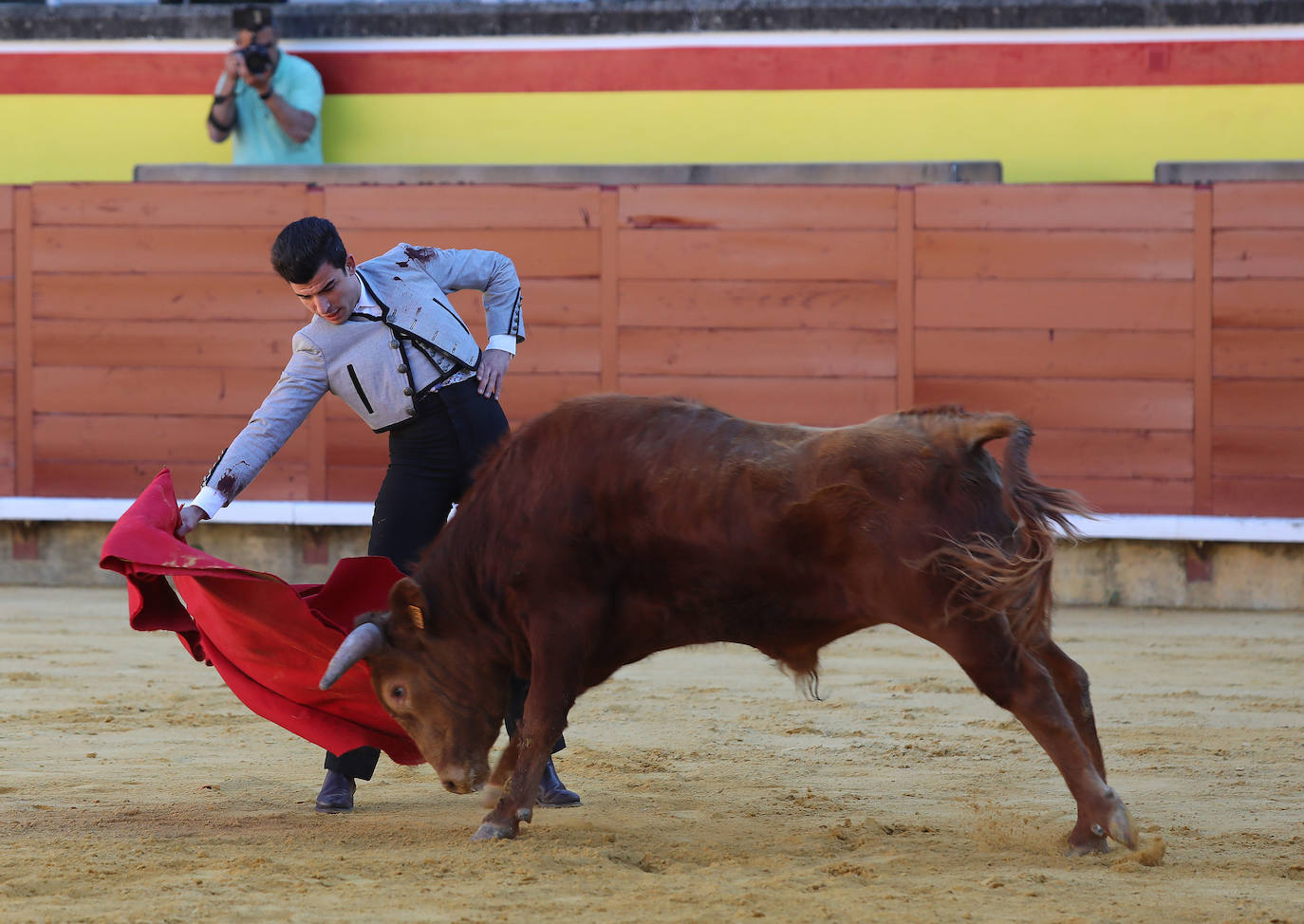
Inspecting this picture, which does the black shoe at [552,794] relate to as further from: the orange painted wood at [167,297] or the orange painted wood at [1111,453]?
the orange painted wood at [167,297]

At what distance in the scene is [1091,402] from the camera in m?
6.86

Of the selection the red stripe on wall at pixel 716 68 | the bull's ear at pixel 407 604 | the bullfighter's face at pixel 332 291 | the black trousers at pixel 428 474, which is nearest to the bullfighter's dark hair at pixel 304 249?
the bullfighter's face at pixel 332 291

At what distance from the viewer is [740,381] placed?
23.1 ft

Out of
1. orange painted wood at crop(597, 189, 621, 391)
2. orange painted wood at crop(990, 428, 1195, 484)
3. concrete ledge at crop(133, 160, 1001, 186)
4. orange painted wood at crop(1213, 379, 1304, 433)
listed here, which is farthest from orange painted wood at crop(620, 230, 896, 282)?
orange painted wood at crop(1213, 379, 1304, 433)

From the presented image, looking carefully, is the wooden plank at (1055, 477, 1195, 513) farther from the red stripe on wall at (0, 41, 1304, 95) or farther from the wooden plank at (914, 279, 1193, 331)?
the red stripe on wall at (0, 41, 1304, 95)

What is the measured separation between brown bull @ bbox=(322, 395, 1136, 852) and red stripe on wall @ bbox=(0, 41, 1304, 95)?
189 inches

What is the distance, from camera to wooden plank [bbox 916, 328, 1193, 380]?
6820 mm

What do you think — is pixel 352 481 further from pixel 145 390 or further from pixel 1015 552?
pixel 1015 552

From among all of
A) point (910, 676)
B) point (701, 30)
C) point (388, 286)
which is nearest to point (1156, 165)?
point (701, 30)

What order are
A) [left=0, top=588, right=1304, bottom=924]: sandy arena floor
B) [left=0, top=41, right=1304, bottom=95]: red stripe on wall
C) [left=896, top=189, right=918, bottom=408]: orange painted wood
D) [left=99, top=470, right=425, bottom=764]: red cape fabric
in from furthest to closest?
[left=0, top=41, right=1304, bottom=95]: red stripe on wall → [left=896, top=189, right=918, bottom=408]: orange painted wood → [left=99, top=470, right=425, bottom=764]: red cape fabric → [left=0, top=588, right=1304, bottom=924]: sandy arena floor

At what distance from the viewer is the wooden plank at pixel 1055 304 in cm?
681

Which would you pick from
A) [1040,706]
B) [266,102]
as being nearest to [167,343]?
[266,102]

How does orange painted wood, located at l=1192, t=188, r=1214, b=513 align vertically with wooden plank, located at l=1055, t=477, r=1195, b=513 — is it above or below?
above

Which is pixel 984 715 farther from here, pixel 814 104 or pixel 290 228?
pixel 814 104
